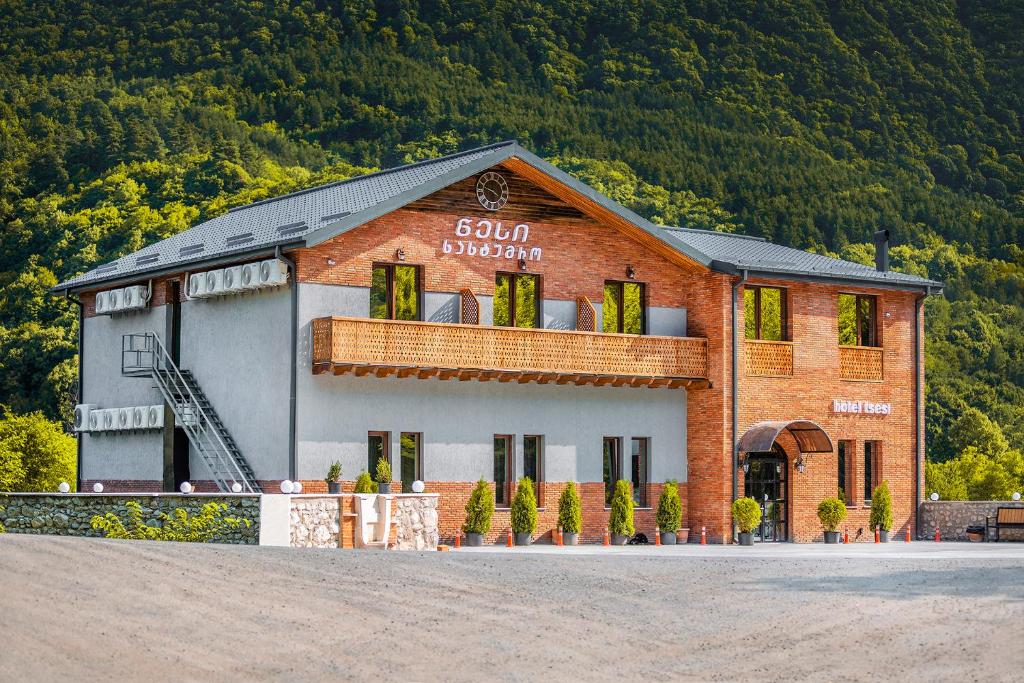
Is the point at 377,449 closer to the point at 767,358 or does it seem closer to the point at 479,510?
the point at 479,510

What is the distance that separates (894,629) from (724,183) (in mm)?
83917

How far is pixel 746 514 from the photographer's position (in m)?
38.6

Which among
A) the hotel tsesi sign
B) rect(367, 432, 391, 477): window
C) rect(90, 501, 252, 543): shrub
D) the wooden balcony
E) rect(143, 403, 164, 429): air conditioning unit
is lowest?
rect(90, 501, 252, 543): shrub

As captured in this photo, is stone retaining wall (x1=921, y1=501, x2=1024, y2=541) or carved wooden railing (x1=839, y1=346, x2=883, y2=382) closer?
stone retaining wall (x1=921, y1=501, x2=1024, y2=541)

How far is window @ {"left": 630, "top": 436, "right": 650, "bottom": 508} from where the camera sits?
40.4 metres

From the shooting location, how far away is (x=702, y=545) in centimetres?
3875

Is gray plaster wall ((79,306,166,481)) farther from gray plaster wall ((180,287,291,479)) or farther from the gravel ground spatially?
the gravel ground

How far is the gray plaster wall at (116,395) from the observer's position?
39969mm

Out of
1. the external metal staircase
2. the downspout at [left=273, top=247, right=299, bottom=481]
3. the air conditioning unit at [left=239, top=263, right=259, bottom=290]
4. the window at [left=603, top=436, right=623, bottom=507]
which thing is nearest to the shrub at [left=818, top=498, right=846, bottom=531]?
the window at [left=603, top=436, right=623, bottom=507]

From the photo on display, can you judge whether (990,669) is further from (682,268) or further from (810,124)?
(810,124)

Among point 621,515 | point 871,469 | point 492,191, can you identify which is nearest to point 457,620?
point 621,515

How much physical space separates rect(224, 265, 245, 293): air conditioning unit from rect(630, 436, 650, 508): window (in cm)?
1007

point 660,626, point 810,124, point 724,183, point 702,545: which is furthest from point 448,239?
point 810,124

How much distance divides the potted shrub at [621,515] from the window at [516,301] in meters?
4.14
